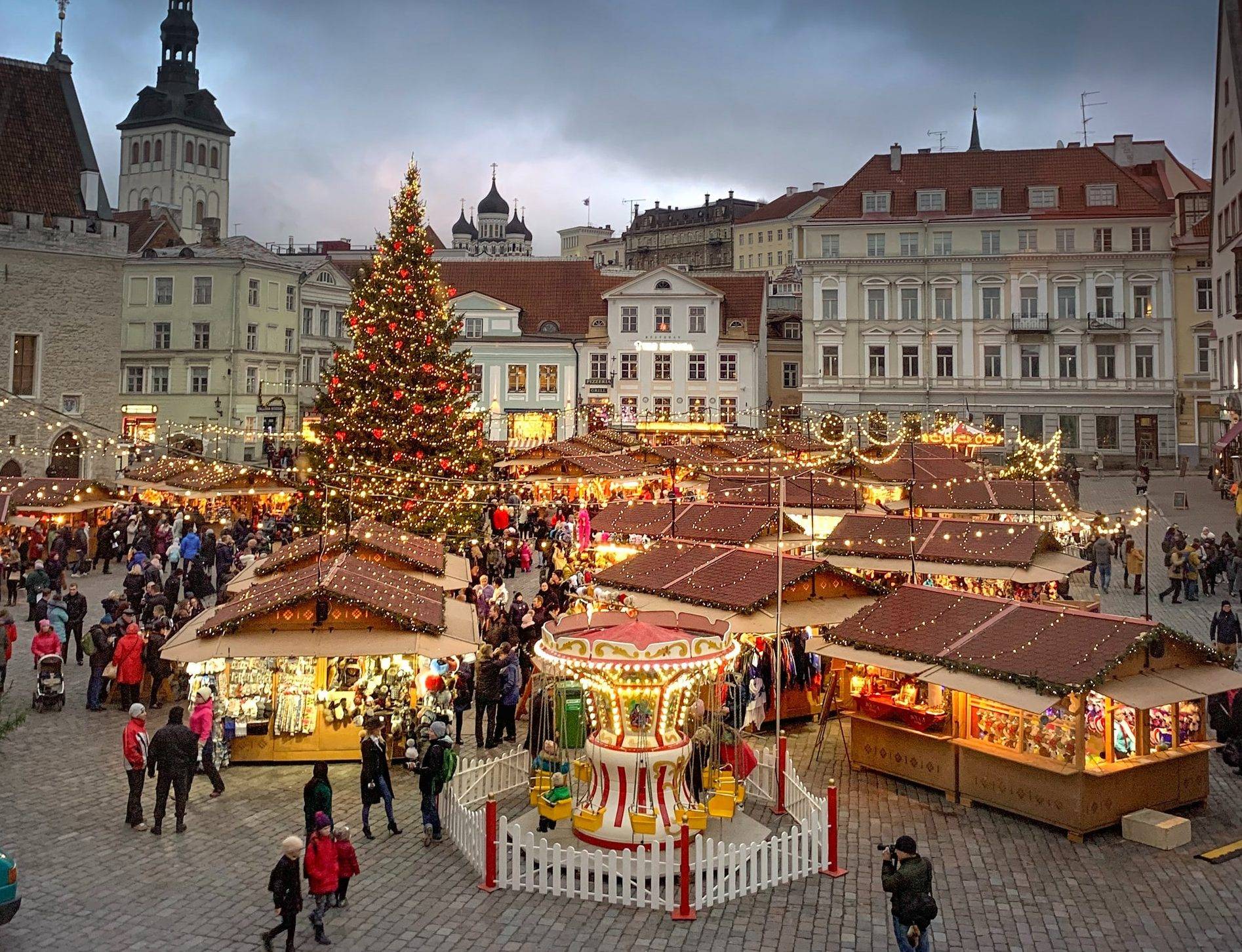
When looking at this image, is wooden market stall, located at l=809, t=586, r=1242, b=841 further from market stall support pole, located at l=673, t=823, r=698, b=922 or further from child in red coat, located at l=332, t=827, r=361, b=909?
child in red coat, located at l=332, t=827, r=361, b=909

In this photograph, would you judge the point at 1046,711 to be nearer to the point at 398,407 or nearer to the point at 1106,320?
the point at 398,407

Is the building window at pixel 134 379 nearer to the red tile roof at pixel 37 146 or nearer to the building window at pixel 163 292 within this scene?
the building window at pixel 163 292

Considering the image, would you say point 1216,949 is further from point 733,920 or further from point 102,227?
point 102,227

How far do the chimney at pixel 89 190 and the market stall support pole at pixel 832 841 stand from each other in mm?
45467

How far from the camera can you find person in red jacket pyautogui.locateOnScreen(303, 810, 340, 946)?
9031 millimetres

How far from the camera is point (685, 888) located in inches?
371

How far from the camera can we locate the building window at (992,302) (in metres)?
59.4

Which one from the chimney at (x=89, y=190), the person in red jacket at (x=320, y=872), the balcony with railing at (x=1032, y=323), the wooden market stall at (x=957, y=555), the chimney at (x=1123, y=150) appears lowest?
the person in red jacket at (x=320, y=872)

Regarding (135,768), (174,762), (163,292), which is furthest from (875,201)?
(135,768)

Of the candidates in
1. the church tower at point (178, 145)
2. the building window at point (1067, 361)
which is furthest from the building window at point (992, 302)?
the church tower at point (178, 145)

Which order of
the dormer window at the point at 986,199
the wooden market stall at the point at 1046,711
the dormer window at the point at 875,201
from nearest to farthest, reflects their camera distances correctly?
the wooden market stall at the point at 1046,711, the dormer window at the point at 986,199, the dormer window at the point at 875,201

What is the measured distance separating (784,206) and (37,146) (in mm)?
74945

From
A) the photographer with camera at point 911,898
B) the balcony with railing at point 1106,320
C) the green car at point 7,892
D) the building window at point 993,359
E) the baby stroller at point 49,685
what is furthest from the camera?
the building window at point 993,359

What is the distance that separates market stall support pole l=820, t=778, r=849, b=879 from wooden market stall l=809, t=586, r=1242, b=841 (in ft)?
7.38
